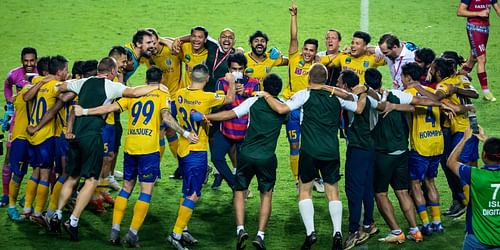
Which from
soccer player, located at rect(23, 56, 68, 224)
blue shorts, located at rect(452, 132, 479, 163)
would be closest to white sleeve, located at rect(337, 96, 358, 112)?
blue shorts, located at rect(452, 132, 479, 163)

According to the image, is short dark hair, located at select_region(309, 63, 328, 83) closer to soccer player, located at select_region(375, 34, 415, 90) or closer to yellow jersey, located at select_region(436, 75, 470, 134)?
yellow jersey, located at select_region(436, 75, 470, 134)

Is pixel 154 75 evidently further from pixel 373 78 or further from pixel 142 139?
pixel 373 78

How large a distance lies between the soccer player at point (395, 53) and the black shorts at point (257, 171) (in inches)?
114

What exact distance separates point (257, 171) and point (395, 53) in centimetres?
315

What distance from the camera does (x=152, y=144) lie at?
429 inches

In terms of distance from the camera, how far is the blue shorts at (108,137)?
471 inches

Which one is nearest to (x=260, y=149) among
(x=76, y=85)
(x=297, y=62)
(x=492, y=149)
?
(x=76, y=85)

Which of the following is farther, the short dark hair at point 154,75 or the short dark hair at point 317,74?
the short dark hair at point 154,75

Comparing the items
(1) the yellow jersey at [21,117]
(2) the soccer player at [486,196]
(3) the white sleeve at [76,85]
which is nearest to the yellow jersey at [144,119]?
(3) the white sleeve at [76,85]

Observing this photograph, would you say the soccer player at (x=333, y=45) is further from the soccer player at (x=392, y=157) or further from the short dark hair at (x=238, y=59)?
the soccer player at (x=392, y=157)

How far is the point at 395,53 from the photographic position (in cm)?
1295

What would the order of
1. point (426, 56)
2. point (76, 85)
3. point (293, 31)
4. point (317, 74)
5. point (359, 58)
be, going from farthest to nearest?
point (359, 58) < point (293, 31) < point (426, 56) < point (76, 85) < point (317, 74)

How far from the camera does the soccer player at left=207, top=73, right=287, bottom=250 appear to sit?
1069cm

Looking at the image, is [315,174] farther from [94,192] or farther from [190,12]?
[190,12]
